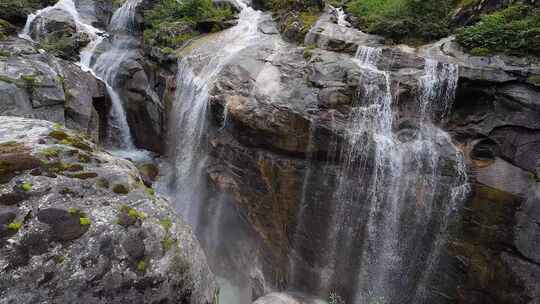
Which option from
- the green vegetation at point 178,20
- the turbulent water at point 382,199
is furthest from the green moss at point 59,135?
the green vegetation at point 178,20

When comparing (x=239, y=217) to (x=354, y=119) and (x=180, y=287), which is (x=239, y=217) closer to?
(x=354, y=119)

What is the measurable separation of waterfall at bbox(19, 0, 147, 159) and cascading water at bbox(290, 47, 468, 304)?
368 inches

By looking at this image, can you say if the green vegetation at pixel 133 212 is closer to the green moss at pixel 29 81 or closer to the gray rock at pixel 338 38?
the green moss at pixel 29 81

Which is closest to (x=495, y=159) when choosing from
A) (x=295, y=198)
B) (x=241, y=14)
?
(x=295, y=198)

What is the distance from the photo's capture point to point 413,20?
38.9ft

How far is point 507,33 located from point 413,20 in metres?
3.34

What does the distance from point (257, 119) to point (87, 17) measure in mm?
19064

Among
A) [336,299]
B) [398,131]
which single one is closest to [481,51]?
[398,131]

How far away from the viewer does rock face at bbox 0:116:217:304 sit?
3.79m

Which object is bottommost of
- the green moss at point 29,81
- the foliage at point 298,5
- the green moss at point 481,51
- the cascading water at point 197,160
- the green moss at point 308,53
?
the cascading water at point 197,160

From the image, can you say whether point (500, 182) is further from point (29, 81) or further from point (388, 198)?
point (29, 81)

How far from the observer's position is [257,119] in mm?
9797

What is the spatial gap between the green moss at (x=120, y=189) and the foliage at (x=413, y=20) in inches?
456

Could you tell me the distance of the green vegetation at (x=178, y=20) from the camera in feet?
51.3
